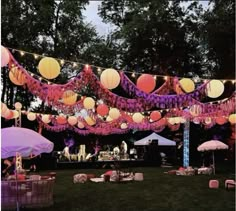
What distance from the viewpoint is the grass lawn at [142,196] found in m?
9.89

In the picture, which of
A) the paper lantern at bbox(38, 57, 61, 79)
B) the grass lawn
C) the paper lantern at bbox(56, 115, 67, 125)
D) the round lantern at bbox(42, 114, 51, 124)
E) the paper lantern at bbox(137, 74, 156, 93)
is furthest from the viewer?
the paper lantern at bbox(56, 115, 67, 125)

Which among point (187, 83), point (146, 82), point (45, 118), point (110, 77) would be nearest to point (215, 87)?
point (187, 83)

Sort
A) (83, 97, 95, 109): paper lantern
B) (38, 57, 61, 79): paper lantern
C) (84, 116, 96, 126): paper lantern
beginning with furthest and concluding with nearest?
(84, 116, 96, 126): paper lantern
(83, 97, 95, 109): paper lantern
(38, 57, 61, 79): paper lantern

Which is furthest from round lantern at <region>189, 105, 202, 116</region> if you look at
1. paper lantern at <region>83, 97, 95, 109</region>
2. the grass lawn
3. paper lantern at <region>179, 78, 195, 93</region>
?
paper lantern at <region>179, 78, 195, 93</region>

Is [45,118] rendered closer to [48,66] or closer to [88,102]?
[88,102]

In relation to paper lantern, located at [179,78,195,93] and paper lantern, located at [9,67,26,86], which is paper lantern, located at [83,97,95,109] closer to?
paper lantern, located at [179,78,195,93]

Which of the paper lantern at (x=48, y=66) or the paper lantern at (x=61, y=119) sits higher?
the paper lantern at (x=48, y=66)

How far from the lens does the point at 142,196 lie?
11.8m

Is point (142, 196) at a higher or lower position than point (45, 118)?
lower

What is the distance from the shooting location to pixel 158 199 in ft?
36.7

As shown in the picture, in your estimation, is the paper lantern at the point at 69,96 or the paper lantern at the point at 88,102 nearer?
the paper lantern at the point at 69,96

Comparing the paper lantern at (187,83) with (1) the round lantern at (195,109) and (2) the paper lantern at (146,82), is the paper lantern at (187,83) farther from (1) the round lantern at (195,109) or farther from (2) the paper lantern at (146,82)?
(1) the round lantern at (195,109)

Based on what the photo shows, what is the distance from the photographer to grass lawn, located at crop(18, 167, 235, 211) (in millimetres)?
9891

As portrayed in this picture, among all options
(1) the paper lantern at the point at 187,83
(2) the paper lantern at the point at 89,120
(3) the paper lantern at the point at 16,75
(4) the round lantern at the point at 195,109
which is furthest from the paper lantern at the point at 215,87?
(2) the paper lantern at the point at 89,120
